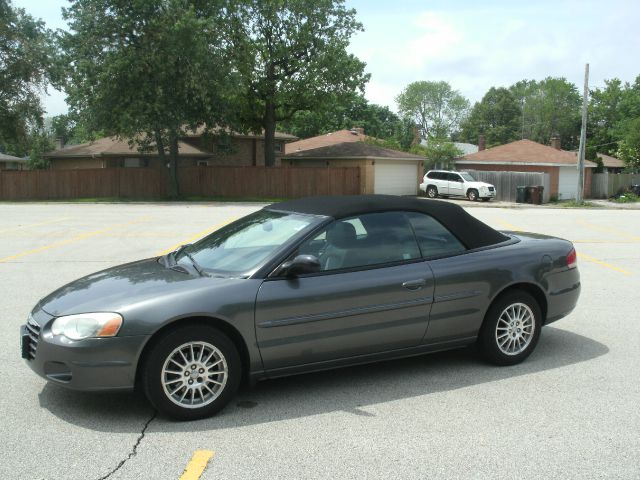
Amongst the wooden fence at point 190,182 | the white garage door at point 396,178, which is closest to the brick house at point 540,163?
the white garage door at point 396,178

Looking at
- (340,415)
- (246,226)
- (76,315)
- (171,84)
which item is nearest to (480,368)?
(340,415)

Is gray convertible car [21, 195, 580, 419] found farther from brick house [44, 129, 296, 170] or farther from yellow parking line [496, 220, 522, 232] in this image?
brick house [44, 129, 296, 170]

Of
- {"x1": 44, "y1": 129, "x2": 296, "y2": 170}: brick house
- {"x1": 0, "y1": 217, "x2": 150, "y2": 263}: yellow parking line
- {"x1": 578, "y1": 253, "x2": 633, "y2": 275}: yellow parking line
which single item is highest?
{"x1": 44, "y1": 129, "x2": 296, "y2": 170}: brick house

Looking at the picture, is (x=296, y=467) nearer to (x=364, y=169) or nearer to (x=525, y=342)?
(x=525, y=342)

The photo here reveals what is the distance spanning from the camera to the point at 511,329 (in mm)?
5453

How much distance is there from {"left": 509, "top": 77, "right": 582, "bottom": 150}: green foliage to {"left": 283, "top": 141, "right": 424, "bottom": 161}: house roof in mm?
51246

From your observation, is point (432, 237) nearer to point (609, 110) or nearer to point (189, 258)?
point (189, 258)

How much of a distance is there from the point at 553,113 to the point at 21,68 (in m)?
75.4

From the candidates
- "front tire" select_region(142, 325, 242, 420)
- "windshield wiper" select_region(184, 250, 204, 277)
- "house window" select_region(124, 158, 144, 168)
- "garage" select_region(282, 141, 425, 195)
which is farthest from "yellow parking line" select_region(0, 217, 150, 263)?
"house window" select_region(124, 158, 144, 168)

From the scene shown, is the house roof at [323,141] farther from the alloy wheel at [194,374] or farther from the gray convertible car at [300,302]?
the alloy wheel at [194,374]

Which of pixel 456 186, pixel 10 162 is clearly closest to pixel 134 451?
pixel 456 186

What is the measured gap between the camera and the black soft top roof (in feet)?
16.8

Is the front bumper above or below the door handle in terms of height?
below

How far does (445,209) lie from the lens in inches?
218
